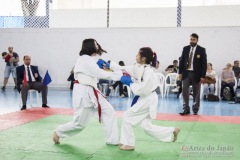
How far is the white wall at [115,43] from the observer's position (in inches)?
535

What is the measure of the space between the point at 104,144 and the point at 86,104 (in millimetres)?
640

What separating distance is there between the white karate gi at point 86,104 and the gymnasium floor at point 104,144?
21 cm

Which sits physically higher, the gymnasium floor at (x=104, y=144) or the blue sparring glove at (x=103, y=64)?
the blue sparring glove at (x=103, y=64)

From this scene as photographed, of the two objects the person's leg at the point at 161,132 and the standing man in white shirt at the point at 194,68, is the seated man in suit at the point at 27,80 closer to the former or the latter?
the standing man in white shirt at the point at 194,68

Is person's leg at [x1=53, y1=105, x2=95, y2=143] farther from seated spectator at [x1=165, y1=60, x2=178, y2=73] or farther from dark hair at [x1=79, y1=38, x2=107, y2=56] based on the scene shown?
seated spectator at [x1=165, y1=60, x2=178, y2=73]

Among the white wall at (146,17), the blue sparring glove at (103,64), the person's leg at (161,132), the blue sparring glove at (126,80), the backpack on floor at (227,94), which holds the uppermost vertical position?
the white wall at (146,17)

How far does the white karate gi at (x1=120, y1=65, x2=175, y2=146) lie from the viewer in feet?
15.2

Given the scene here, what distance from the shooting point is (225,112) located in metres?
8.83

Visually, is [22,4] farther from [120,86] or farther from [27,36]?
[120,86]

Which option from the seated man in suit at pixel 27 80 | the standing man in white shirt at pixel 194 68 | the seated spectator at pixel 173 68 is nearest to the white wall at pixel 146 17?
the seated spectator at pixel 173 68

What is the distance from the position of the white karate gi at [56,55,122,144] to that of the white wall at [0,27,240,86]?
9557mm

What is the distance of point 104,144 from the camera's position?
16.5ft

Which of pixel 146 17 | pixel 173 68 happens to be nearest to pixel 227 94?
pixel 173 68

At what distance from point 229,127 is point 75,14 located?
9.94m
